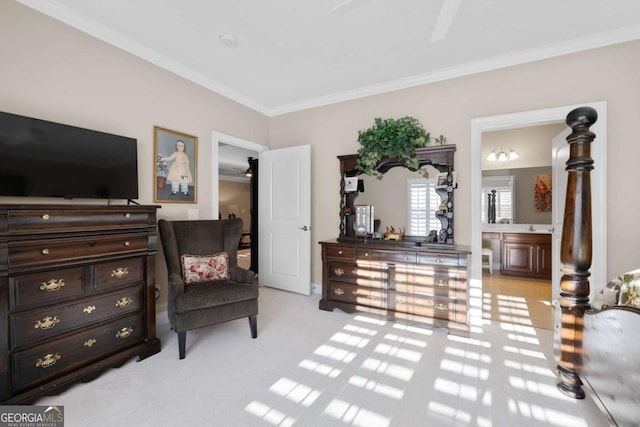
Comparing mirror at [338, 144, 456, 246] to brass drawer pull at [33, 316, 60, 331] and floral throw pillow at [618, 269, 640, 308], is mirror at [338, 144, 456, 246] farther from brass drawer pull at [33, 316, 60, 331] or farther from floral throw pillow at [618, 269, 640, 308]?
brass drawer pull at [33, 316, 60, 331]

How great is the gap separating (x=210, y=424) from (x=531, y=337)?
8.87 feet

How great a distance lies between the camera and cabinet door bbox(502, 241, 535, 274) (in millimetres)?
4559

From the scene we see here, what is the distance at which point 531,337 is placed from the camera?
2.50 m

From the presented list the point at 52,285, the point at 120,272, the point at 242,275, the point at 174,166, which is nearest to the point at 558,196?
the point at 242,275

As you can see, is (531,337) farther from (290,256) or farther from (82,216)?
(82,216)

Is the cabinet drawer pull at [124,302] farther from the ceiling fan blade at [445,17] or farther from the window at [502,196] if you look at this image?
the window at [502,196]

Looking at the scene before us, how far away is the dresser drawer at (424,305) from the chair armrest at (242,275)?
141 centimetres

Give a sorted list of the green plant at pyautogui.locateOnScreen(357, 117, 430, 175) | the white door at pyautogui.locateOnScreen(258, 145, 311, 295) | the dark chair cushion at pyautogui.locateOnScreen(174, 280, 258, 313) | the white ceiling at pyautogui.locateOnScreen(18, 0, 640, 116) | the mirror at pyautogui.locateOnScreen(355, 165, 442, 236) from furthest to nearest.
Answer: the white door at pyautogui.locateOnScreen(258, 145, 311, 295) < the mirror at pyautogui.locateOnScreen(355, 165, 442, 236) < the green plant at pyautogui.locateOnScreen(357, 117, 430, 175) < the dark chair cushion at pyautogui.locateOnScreen(174, 280, 258, 313) < the white ceiling at pyautogui.locateOnScreen(18, 0, 640, 116)

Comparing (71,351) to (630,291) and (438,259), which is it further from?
(630,291)

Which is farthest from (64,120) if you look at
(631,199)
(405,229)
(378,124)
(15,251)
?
(631,199)

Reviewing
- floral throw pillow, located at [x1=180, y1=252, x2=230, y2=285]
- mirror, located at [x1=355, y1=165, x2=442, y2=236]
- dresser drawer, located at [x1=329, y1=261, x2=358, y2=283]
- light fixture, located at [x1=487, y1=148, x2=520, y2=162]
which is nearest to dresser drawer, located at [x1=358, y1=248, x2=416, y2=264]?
dresser drawer, located at [x1=329, y1=261, x2=358, y2=283]

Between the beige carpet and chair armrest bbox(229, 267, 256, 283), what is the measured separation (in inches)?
19.5

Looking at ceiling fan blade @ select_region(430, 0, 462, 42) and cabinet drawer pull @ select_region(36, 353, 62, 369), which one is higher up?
ceiling fan blade @ select_region(430, 0, 462, 42)

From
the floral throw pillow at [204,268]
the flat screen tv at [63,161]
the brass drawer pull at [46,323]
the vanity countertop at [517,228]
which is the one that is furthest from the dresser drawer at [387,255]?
the vanity countertop at [517,228]
